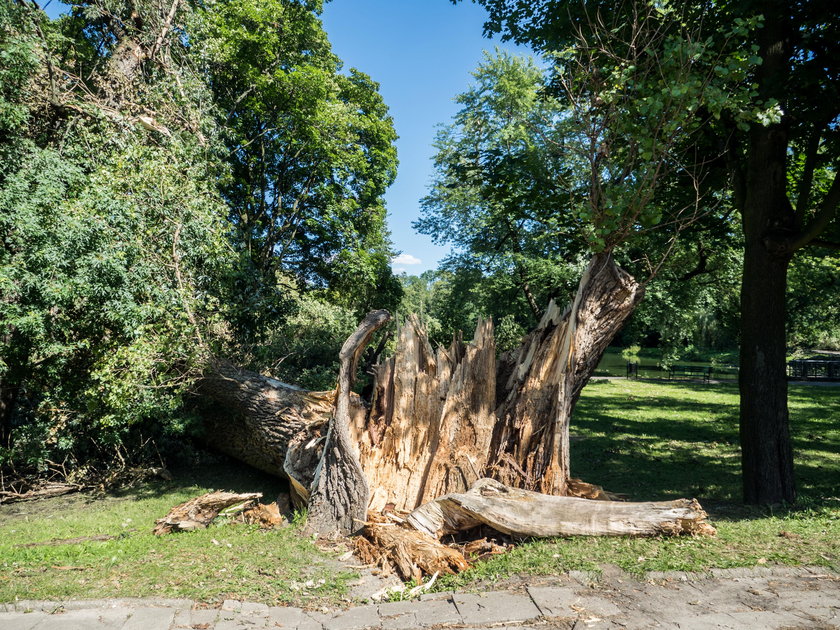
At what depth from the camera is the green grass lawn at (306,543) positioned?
432 cm

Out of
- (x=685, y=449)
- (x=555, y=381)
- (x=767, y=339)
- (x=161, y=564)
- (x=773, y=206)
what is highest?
(x=773, y=206)

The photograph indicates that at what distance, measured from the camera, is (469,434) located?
5973 mm

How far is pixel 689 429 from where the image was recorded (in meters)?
12.1

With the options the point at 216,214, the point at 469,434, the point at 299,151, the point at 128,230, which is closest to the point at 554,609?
the point at 469,434

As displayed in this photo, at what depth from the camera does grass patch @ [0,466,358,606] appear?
4.26 m

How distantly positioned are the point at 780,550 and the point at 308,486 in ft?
14.9

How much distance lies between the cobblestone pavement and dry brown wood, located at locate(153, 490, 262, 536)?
2.07m

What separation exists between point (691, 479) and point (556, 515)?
4.18 m

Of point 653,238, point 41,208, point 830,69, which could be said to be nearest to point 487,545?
point 830,69

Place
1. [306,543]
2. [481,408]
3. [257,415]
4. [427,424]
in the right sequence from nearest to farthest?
[306,543], [481,408], [427,424], [257,415]

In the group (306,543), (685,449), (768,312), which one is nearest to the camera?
(306,543)

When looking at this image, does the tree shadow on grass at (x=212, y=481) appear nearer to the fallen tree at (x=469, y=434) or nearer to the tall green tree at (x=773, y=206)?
the fallen tree at (x=469, y=434)

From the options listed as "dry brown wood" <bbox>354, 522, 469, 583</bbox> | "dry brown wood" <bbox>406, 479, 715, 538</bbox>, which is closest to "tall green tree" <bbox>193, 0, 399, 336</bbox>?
"dry brown wood" <bbox>354, 522, 469, 583</bbox>

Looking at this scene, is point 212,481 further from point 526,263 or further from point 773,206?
point 526,263
